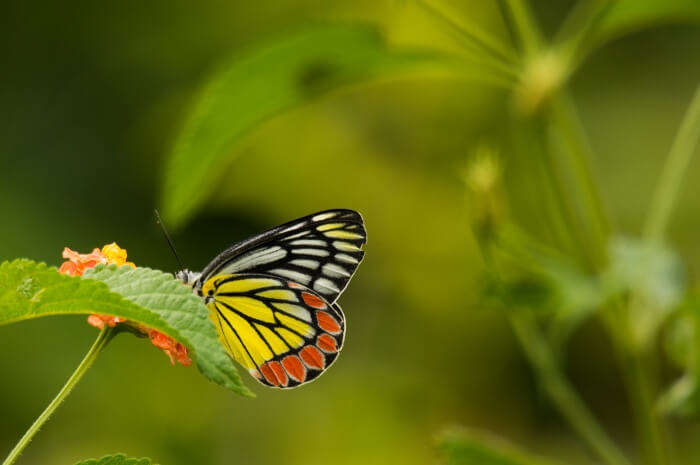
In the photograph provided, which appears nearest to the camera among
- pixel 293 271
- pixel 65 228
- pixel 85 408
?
pixel 293 271

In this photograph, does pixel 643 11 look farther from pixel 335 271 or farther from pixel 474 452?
pixel 474 452

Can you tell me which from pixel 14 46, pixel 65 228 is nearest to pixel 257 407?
pixel 65 228

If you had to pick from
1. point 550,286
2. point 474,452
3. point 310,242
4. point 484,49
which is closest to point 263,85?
point 310,242

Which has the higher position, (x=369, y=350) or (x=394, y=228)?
(x=394, y=228)

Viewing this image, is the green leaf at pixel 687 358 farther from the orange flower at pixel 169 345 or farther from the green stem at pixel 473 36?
the orange flower at pixel 169 345

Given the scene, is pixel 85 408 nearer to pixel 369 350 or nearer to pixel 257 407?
pixel 257 407
